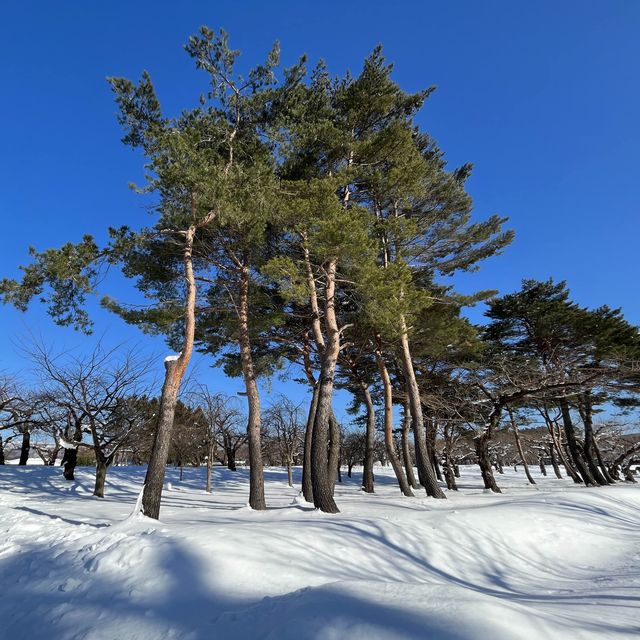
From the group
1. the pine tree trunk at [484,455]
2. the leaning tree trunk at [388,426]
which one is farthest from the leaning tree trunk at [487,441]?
the leaning tree trunk at [388,426]

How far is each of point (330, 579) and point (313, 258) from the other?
32.1 ft

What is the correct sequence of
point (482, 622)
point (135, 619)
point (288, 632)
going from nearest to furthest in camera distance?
point (482, 622) < point (288, 632) < point (135, 619)

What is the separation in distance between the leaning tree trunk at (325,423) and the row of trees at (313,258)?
0.04m

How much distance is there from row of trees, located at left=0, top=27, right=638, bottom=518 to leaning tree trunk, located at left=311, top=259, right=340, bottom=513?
0.14ft

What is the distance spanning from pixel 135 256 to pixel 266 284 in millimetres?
4138

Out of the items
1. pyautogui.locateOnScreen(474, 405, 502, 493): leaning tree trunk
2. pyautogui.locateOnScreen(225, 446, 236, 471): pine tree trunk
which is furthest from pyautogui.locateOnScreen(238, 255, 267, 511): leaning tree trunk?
pyautogui.locateOnScreen(225, 446, 236, 471): pine tree trunk

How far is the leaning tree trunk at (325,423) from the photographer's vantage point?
9.91m

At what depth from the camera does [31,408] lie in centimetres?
2034

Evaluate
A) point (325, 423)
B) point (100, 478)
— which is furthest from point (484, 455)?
point (100, 478)

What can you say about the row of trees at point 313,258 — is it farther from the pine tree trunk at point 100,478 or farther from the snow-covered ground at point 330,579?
the pine tree trunk at point 100,478

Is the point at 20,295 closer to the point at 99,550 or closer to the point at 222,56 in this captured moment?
the point at 99,550


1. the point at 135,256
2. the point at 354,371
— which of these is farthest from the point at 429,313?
the point at 135,256

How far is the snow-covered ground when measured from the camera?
2.67 meters

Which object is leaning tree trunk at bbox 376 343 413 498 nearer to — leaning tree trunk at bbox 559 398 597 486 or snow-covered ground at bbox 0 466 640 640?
snow-covered ground at bbox 0 466 640 640
